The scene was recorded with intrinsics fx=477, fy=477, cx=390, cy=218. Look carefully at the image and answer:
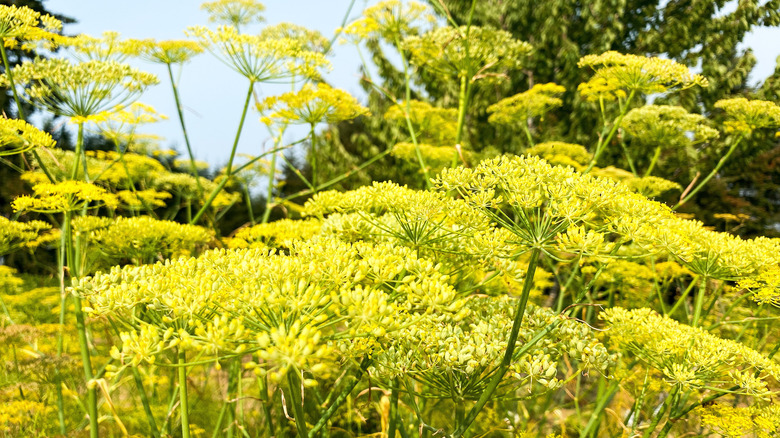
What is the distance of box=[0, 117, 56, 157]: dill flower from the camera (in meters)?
3.08

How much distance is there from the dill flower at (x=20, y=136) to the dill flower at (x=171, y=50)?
68.5 inches

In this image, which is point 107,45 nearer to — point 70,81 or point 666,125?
point 70,81

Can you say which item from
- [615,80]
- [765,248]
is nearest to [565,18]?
[615,80]

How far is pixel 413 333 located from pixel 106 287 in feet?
4.53

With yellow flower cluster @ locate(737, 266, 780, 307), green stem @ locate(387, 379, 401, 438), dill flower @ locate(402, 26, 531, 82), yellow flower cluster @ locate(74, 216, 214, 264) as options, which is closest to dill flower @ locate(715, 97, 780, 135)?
dill flower @ locate(402, 26, 531, 82)

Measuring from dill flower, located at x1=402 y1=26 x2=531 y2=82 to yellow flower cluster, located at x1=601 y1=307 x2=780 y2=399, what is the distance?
109 inches

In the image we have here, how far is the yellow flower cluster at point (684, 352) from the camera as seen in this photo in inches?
105

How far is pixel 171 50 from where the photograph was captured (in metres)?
4.83

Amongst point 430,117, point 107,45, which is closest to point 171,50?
point 107,45

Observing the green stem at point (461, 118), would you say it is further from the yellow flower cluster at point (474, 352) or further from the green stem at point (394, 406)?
the green stem at point (394, 406)

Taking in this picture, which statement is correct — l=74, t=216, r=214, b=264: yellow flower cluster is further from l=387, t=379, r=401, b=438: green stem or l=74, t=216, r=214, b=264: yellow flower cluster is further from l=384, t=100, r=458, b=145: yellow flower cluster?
l=384, t=100, r=458, b=145: yellow flower cluster

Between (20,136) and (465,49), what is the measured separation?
3.69 metres

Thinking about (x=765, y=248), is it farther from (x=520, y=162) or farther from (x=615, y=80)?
(x=615, y=80)

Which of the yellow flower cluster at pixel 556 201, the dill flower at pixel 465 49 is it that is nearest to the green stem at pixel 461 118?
the dill flower at pixel 465 49
